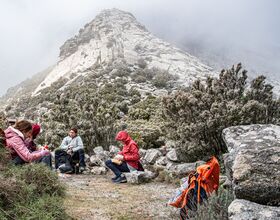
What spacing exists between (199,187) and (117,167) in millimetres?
3722

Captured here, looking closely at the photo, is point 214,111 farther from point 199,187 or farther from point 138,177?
point 199,187

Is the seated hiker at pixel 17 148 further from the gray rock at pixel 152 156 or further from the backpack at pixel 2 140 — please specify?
the gray rock at pixel 152 156

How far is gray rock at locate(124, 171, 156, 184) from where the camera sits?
762cm

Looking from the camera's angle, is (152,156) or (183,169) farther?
(152,156)

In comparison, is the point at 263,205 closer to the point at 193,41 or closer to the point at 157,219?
the point at 157,219

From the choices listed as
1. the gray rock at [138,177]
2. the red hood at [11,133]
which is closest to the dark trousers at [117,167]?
the gray rock at [138,177]

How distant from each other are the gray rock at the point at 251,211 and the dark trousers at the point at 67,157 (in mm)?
6001

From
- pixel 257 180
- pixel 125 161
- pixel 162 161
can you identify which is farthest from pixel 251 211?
pixel 162 161

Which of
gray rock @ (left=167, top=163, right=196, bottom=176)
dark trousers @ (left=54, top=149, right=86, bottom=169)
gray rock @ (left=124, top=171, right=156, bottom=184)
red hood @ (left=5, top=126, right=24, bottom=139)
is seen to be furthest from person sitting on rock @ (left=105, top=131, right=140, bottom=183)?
red hood @ (left=5, top=126, right=24, bottom=139)

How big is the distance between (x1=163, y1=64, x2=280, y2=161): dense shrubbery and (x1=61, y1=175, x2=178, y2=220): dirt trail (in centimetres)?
139

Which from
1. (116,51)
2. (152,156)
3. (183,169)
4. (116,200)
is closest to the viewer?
(116,200)

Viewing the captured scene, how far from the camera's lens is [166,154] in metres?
9.84

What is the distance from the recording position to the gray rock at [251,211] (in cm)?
316

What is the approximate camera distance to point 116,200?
237 inches
